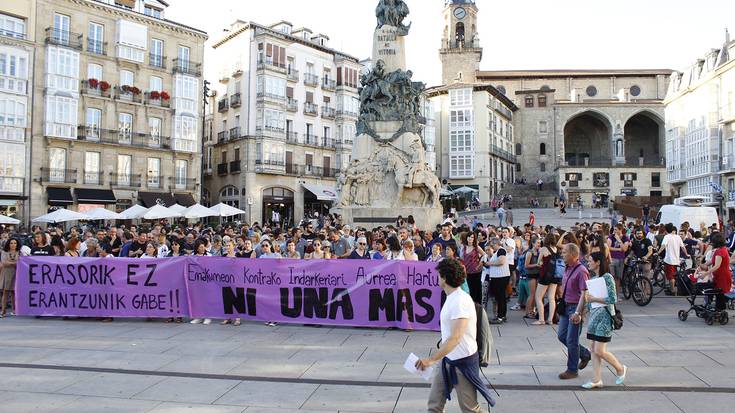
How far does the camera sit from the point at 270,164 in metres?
48.7

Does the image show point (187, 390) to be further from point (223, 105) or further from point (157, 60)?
point (223, 105)

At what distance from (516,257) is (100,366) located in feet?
30.3

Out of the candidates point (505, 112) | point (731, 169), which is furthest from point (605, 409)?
point (505, 112)

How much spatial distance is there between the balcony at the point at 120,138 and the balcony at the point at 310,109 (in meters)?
13.6

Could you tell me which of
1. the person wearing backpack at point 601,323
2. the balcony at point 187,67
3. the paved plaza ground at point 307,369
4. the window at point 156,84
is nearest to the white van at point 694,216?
the paved plaza ground at point 307,369

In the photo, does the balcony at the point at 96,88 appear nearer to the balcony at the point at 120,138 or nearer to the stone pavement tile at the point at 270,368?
the balcony at the point at 120,138

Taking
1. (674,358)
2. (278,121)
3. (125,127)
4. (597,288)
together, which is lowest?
(674,358)

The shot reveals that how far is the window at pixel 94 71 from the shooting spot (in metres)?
40.0

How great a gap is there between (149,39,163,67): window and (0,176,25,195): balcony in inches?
513

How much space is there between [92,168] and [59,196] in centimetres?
332

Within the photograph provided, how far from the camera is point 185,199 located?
144ft

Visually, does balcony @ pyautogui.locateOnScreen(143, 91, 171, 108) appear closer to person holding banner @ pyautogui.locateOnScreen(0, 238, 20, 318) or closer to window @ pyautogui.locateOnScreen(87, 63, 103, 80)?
window @ pyautogui.locateOnScreen(87, 63, 103, 80)

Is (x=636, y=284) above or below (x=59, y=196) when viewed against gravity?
below

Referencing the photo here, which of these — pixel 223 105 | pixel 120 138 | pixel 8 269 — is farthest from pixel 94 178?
pixel 8 269
